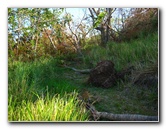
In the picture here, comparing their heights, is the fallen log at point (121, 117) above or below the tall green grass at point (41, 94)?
below

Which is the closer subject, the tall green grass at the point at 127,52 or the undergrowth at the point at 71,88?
the undergrowth at the point at 71,88

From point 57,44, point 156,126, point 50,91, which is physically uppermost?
point 57,44

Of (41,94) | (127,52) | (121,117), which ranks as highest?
(127,52)

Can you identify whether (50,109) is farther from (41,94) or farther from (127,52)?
(127,52)

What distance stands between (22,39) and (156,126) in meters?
1.49

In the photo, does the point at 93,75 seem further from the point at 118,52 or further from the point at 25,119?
the point at 25,119

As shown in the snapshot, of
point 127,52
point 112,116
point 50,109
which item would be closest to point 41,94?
point 50,109

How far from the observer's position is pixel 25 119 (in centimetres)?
288

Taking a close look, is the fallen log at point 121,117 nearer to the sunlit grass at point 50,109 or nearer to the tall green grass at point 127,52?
the sunlit grass at point 50,109

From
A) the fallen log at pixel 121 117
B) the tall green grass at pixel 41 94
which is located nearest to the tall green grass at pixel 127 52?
the tall green grass at pixel 41 94

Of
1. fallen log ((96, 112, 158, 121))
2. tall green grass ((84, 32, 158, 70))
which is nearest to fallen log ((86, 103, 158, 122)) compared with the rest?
fallen log ((96, 112, 158, 121))

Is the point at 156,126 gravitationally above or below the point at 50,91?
below
